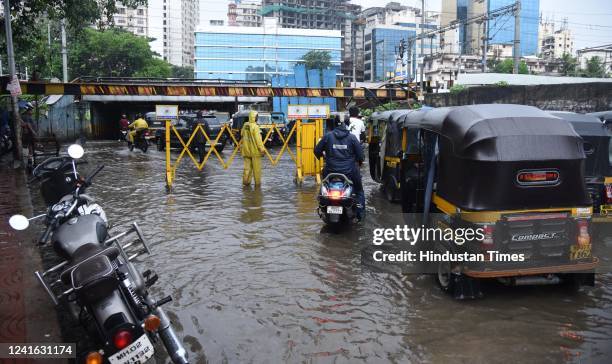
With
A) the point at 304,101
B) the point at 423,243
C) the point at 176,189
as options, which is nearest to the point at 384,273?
the point at 423,243

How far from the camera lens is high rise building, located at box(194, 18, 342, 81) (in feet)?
378

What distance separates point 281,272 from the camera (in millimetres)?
6367

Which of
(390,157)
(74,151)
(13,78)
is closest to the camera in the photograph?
(74,151)

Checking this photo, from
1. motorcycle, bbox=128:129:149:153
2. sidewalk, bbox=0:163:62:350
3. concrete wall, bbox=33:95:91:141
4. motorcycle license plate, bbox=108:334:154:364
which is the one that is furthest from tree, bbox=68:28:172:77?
motorcycle license plate, bbox=108:334:154:364

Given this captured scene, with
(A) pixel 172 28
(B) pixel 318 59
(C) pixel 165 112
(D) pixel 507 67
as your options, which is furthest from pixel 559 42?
(C) pixel 165 112

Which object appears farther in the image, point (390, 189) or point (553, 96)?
point (553, 96)

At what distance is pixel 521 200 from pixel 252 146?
7773 millimetres

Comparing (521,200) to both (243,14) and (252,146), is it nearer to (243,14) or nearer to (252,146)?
(252,146)

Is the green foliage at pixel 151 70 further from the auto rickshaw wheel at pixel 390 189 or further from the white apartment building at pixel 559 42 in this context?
the white apartment building at pixel 559 42

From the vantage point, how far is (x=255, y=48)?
117m

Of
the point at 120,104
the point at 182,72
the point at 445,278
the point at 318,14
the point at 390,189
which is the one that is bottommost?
the point at 445,278

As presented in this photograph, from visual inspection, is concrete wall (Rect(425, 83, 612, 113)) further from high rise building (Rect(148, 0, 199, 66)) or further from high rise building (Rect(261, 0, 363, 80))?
high rise building (Rect(261, 0, 363, 80))

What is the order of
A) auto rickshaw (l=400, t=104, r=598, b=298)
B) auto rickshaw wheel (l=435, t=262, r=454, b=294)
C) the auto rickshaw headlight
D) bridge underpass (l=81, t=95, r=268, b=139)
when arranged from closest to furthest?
auto rickshaw (l=400, t=104, r=598, b=298) → the auto rickshaw headlight → auto rickshaw wheel (l=435, t=262, r=454, b=294) → bridge underpass (l=81, t=95, r=268, b=139)

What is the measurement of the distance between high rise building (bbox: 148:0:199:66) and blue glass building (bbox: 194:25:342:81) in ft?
62.4
